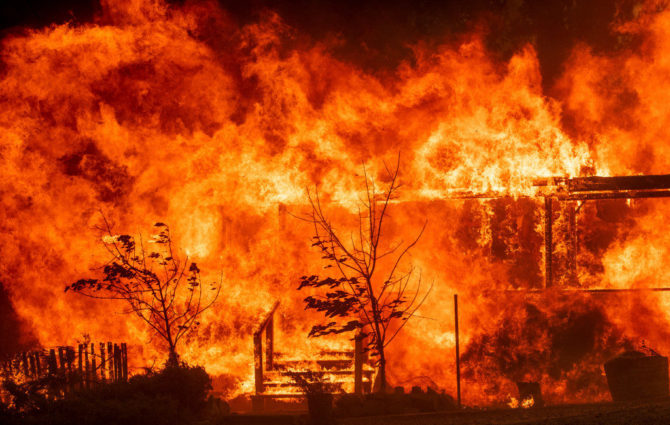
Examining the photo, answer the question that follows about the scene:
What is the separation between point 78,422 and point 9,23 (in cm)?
1109

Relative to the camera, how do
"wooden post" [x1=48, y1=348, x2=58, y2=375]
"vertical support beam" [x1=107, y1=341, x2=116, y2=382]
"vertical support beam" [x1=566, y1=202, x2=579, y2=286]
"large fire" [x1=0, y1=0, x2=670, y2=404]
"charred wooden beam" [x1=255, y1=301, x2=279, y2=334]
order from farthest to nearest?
"large fire" [x1=0, y1=0, x2=670, y2=404]
"vertical support beam" [x1=566, y1=202, x2=579, y2=286]
"charred wooden beam" [x1=255, y1=301, x2=279, y2=334]
"vertical support beam" [x1=107, y1=341, x2=116, y2=382]
"wooden post" [x1=48, y1=348, x2=58, y2=375]

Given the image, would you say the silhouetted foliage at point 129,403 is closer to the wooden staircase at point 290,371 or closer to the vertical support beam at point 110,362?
the vertical support beam at point 110,362

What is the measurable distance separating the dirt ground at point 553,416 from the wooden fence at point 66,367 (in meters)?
3.65

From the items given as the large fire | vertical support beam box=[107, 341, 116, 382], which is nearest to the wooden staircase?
the large fire

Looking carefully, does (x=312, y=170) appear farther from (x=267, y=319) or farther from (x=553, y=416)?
(x=553, y=416)

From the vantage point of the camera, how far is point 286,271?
13.7m

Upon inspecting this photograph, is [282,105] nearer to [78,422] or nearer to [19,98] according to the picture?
[19,98]

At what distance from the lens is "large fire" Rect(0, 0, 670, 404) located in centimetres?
1340

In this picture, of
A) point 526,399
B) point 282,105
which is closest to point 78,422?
point 526,399

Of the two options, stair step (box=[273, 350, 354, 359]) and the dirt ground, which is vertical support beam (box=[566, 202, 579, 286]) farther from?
stair step (box=[273, 350, 354, 359])

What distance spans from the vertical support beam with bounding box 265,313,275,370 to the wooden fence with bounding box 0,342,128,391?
256 cm

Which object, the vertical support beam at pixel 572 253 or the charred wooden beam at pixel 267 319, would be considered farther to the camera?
the vertical support beam at pixel 572 253

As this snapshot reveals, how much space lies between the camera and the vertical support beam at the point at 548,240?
42.9 ft

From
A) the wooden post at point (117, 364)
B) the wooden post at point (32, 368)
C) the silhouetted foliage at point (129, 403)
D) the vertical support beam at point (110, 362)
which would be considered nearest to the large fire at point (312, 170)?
the wooden post at point (117, 364)
